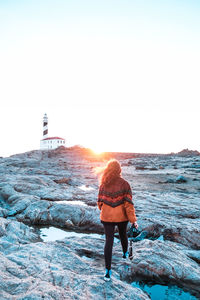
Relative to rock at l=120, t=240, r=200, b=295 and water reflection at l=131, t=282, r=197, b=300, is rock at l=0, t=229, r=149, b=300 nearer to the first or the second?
water reflection at l=131, t=282, r=197, b=300

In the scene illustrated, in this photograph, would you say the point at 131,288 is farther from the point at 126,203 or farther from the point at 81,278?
the point at 126,203

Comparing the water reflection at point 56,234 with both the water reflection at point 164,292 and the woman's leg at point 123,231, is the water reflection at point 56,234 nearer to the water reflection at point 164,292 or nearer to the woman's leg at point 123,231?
the woman's leg at point 123,231

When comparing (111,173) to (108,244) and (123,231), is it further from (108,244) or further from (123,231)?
(108,244)

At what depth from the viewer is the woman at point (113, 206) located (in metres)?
5.29

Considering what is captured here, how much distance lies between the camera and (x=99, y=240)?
8.12 metres

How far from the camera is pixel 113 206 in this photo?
17.5 feet

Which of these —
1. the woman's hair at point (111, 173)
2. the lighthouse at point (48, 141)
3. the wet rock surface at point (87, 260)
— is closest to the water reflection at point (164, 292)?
the wet rock surface at point (87, 260)

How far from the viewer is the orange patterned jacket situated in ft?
17.4

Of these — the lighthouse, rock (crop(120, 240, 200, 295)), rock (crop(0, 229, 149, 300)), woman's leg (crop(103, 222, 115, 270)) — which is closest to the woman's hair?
woman's leg (crop(103, 222, 115, 270))

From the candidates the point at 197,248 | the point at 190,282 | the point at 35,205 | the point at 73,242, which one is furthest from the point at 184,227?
the point at 35,205

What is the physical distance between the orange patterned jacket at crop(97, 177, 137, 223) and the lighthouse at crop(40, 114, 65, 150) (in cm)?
8693

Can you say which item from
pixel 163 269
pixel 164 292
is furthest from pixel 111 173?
pixel 164 292

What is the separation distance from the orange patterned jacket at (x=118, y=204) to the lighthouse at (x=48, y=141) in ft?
285

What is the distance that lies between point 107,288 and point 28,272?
2.07 m
